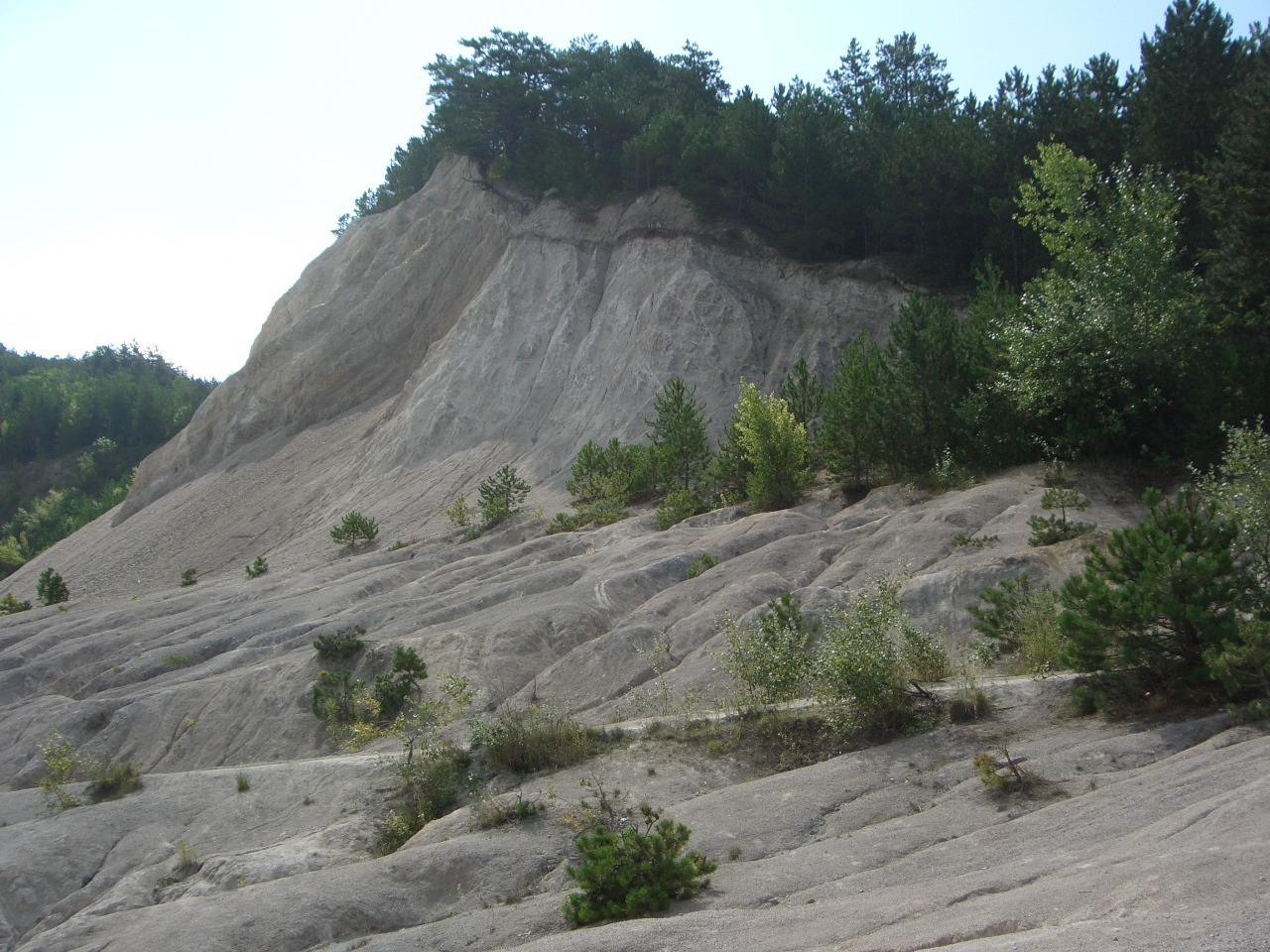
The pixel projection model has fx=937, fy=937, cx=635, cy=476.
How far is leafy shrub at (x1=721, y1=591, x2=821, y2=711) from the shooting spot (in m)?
11.2

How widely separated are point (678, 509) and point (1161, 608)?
1431 cm

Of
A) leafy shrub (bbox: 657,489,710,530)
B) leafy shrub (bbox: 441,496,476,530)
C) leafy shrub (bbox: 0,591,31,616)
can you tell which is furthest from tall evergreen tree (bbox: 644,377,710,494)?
leafy shrub (bbox: 0,591,31,616)

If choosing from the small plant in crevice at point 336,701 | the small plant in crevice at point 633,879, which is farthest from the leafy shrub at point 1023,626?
the small plant in crevice at point 336,701

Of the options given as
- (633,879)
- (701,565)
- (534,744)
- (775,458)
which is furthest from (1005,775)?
(775,458)

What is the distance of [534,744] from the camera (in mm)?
11328

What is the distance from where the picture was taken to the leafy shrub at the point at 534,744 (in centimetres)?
1120

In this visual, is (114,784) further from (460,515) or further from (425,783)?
(460,515)

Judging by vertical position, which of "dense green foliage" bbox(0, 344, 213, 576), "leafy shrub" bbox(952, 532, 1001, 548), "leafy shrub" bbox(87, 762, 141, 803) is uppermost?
"dense green foliage" bbox(0, 344, 213, 576)

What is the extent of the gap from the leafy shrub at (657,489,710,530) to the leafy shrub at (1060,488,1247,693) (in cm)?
1326

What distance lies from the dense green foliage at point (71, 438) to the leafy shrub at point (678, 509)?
150ft

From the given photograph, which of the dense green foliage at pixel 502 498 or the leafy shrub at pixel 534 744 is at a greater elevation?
the dense green foliage at pixel 502 498

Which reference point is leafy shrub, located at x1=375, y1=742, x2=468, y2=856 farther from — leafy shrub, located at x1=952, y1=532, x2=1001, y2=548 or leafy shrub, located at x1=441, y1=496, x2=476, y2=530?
leafy shrub, located at x1=441, y1=496, x2=476, y2=530

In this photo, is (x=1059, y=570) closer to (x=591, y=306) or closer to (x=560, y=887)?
(x=560, y=887)

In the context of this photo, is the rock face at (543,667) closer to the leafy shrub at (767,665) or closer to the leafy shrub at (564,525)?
the leafy shrub at (564,525)
